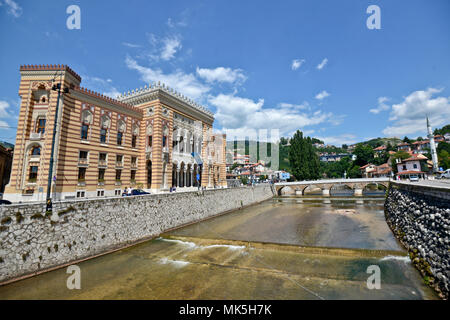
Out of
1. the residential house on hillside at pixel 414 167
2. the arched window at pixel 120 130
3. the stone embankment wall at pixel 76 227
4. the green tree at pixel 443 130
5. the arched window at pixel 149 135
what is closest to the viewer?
the stone embankment wall at pixel 76 227

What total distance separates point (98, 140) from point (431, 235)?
31114 millimetres

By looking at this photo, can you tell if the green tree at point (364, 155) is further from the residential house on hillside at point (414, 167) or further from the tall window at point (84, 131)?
the tall window at point (84, 131)

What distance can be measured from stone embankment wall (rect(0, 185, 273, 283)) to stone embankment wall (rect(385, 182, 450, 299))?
751 inches

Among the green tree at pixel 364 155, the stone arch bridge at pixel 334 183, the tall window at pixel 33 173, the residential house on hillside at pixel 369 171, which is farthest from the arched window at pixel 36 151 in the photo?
the green tree at pixel 364 155

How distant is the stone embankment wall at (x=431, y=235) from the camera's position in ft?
28.2

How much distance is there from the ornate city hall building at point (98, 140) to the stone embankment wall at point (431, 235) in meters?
21.5

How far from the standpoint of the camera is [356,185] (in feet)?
174

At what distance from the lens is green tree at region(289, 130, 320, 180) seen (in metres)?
63.4

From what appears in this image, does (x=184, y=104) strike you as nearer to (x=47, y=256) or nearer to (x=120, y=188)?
(x=120, y=188)

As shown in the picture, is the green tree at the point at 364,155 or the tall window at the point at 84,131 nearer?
the tall window at the point at 84,131

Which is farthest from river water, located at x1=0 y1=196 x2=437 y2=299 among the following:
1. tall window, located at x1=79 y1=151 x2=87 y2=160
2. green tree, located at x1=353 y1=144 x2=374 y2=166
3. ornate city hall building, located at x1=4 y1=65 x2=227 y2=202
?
green tree, located at x1=353 y1=144 x2=374 y2=166

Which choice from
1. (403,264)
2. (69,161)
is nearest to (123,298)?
(403,264)

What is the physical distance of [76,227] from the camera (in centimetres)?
1329

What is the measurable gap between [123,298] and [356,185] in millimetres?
59606
